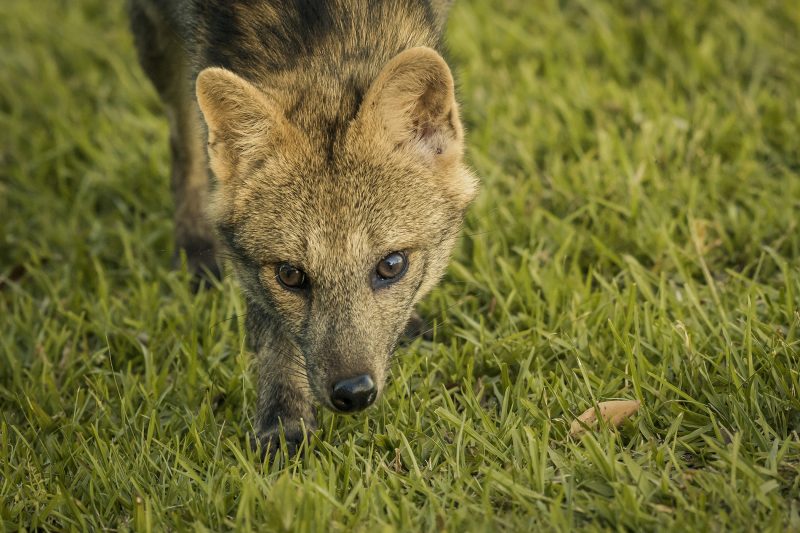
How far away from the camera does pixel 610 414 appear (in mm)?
4270

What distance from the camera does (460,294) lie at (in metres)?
5.56

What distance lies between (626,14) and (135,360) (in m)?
5.21

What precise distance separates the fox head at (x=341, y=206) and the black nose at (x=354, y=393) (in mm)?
10

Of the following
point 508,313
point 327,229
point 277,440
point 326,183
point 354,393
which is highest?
point 326,183

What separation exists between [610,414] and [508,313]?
1.08 m

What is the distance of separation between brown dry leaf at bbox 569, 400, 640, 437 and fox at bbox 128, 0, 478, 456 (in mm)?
889

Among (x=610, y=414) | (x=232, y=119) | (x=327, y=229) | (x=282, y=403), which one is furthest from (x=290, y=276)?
(x=610, y=414)

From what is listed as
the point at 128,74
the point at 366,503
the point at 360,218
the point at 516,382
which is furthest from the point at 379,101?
the point at 128,74

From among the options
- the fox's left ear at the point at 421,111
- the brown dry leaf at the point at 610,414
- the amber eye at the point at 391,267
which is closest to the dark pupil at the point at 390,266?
the amber eye at the point at 391,267

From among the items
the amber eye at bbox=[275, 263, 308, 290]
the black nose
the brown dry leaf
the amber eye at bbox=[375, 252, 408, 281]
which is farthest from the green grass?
the amber eye at bbox=[275, 263, 308, 290]

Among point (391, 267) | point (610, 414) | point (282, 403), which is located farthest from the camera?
point (282, 403)

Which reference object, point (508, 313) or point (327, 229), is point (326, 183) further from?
point (508, 313)

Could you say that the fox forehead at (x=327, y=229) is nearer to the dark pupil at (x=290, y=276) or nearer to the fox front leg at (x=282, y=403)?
the dark pupil at (x=290, y=276)

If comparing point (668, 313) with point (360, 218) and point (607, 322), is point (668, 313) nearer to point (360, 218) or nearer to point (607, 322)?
point (607, 322)
